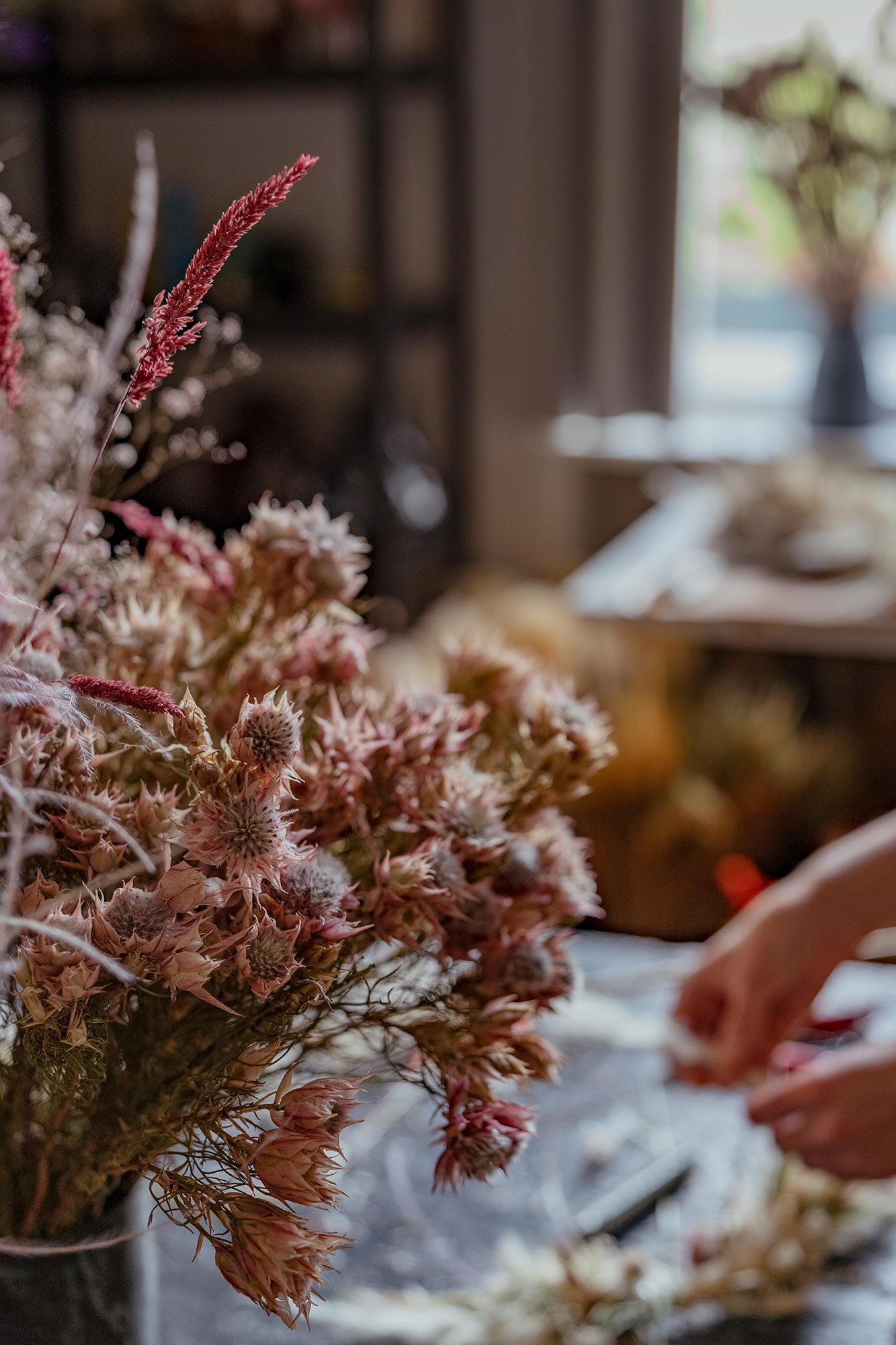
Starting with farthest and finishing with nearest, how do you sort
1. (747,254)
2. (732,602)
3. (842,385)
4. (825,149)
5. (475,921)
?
(747,254) → (842,385) → (825,149) → (732,602) → (475,921)

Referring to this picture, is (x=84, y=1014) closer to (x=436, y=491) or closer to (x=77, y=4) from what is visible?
(x=436, y=491)

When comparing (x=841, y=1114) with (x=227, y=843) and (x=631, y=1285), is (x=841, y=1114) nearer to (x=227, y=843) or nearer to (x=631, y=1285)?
(x=631, y=1285)

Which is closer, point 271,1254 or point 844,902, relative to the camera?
point 271,1254

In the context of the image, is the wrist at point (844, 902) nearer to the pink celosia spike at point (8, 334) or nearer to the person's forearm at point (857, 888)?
the person's forearm at point (857, 888)

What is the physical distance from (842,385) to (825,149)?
46 cm

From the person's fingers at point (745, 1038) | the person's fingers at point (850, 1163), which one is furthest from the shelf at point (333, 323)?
the person's fingers at point (850, 1163)

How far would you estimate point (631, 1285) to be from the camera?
685 millimetres

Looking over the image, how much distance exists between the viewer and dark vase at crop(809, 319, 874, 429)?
2834 mm

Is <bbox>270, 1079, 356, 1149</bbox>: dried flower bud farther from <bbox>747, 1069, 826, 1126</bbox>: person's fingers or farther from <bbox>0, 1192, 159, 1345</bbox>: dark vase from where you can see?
<bbox>747, 1069, 826, 1126</bbox>: person's fingers

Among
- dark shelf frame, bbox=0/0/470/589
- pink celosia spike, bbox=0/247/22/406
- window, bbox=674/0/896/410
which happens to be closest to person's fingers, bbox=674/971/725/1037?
pink celosia spike, bbox=0/247/22/406

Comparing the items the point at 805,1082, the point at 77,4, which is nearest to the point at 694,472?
the point at 77,4

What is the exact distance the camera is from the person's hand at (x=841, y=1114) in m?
0.68

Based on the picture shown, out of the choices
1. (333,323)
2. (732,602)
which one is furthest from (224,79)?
(732,602)

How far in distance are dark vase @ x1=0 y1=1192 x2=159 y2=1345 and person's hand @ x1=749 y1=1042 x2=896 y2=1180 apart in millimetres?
332
